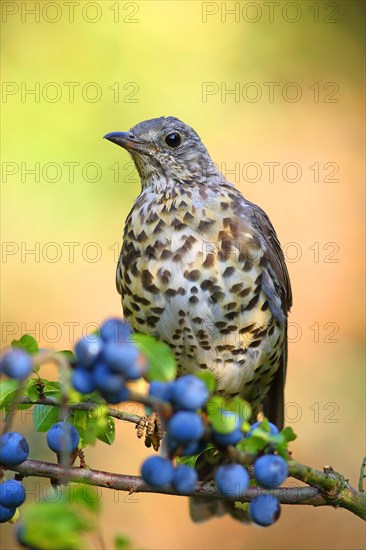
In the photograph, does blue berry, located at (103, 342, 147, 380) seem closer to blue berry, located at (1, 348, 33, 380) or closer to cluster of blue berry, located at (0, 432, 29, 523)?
blue berry, located at (1, 348, 33, 380)

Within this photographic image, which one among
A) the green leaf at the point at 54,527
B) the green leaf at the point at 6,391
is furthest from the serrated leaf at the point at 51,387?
the green leaf at the point at 54,527

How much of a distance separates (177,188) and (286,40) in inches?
142

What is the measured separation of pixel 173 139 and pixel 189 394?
2383 mm

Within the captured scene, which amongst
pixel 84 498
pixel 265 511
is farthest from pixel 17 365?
pixel 265 511

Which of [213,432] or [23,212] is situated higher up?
[23,212]

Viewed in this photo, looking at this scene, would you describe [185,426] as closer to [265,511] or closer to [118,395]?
[118,395]

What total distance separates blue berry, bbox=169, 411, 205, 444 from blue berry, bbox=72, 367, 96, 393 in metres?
0.13

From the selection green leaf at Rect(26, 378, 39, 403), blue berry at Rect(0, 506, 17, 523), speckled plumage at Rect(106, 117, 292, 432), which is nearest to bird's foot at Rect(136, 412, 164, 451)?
speckled plumage at Rect(106, 117, 292, 432)

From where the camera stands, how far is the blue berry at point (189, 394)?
4.24 ft

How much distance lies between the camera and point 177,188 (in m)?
3.43

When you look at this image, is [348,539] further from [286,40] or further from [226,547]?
[286,40]

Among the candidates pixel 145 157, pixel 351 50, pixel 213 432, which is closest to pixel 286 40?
pixel 351 50

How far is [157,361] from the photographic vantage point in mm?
1229

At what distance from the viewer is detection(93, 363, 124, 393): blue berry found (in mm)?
1264
